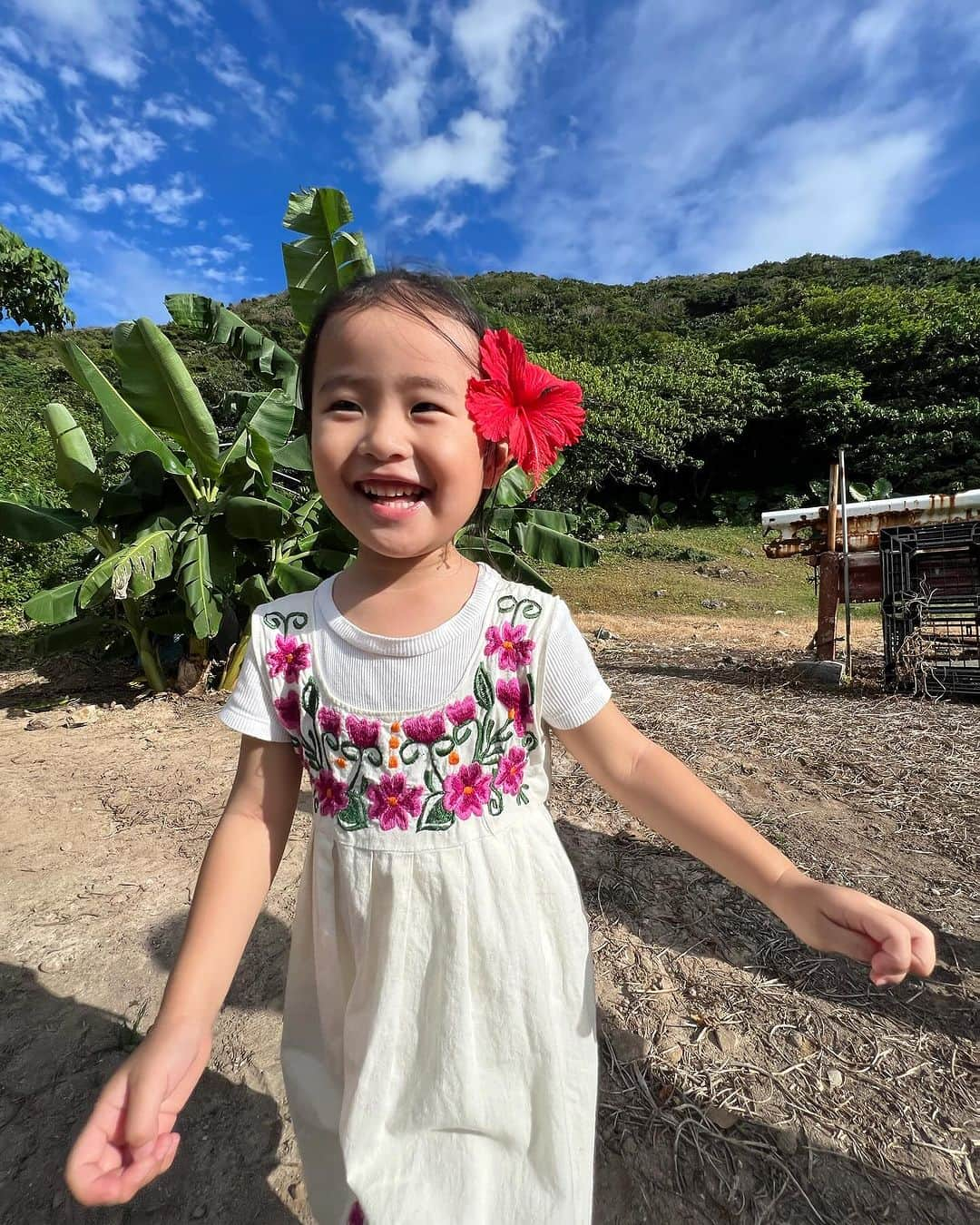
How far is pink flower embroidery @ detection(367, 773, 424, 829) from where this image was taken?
973mm

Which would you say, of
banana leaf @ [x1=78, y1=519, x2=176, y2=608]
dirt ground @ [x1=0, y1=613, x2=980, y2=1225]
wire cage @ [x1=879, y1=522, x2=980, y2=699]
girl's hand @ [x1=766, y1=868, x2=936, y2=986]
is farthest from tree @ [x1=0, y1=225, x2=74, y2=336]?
girl's hand @ [x1=766, y1=868, x2=936, y2=986]

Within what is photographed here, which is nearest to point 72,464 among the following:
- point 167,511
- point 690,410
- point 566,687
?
point 167,511

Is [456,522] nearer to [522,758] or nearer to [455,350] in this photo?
[455,350]

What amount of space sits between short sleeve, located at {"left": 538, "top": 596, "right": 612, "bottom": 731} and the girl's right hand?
2.16ft

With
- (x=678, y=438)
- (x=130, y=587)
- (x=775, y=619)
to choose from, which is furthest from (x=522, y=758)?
(x=678, y=438)

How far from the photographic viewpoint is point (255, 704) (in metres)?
1.03

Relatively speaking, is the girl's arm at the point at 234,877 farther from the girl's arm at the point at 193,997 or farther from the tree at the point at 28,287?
the tree at the point at 28,287

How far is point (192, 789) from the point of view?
11.5 feet

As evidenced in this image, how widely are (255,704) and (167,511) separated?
4700 millimetres

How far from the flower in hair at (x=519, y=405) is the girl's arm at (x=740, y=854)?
423mm

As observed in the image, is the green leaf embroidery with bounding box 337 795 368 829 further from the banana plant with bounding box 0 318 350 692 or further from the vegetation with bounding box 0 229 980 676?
the vegetation with bounding box 0 229 980 676

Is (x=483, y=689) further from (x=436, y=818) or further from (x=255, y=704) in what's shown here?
(x=255, y=704)

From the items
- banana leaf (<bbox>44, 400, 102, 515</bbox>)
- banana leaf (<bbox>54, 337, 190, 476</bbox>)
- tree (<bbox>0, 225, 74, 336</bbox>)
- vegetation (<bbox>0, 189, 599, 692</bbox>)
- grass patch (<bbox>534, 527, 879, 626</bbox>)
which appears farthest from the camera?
tree (<bbox>0, 225, 74, 336</bbox>)

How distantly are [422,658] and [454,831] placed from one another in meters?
0.26
